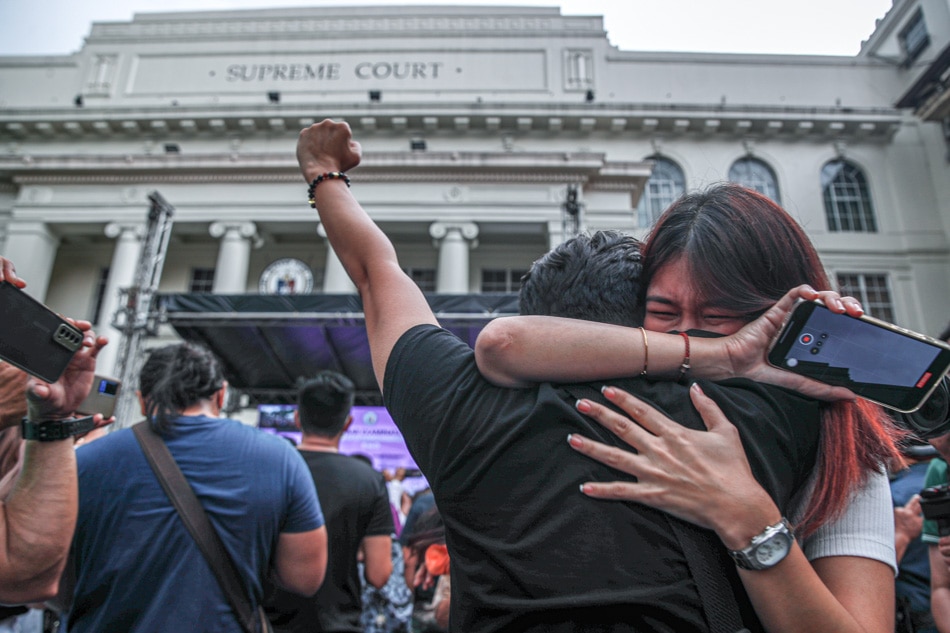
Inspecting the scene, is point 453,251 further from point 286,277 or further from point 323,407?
point 323,407

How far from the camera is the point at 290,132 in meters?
19.8

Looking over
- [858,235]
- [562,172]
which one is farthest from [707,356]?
[858,235]

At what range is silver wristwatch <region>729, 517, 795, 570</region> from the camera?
3.04 feet

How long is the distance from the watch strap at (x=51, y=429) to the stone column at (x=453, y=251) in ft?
47.1

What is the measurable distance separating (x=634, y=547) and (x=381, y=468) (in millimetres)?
11336

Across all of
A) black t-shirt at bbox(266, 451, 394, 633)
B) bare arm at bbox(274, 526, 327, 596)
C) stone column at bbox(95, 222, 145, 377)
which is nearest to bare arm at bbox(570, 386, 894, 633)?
bare arm at bbox(274, 526, 327, 596)

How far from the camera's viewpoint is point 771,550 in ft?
3.05

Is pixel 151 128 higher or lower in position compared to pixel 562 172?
higher

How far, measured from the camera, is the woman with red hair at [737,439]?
95cm

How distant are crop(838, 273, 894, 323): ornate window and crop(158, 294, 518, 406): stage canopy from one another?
14.1 metres

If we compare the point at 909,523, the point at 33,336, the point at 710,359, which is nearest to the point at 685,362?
the point at 710,359

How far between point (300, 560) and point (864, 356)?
7.93ft

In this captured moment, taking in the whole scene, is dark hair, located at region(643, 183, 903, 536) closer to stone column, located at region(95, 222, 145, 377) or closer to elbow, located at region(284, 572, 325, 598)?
elbow, located at region(284, 572, 325, 598)

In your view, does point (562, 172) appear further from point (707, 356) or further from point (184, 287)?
point (707, 356)
